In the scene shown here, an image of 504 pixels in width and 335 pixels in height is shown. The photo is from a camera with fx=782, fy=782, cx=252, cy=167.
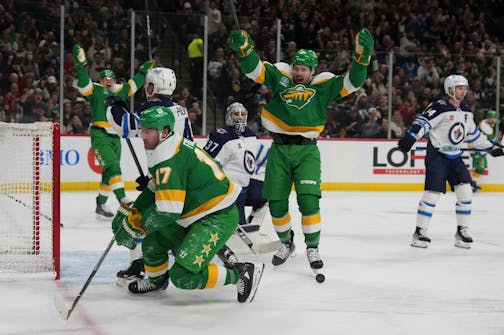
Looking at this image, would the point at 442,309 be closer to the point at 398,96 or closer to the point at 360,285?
the point at 360,285

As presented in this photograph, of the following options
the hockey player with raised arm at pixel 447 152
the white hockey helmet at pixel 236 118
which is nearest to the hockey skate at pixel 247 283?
the white hockey helmet at pixel 236 118

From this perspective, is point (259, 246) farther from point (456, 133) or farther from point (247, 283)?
point (456, 133)

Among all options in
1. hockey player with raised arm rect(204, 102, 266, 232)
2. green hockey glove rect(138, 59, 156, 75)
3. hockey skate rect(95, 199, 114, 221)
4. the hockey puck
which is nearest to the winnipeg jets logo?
hockey player with raised arm rect(204, 102, 266, 232)

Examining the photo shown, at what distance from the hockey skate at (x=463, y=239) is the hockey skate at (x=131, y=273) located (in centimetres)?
284

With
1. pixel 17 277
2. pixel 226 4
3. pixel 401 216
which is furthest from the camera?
pixel 226 4

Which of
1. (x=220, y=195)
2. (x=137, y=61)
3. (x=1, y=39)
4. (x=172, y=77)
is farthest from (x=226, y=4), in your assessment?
(x=220, y=195)

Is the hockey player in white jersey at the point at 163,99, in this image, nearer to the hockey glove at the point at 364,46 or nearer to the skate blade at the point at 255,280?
→ the skate blade at the point at 255,280

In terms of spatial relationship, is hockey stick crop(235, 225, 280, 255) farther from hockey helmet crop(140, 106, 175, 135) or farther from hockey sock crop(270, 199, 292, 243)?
hockey helmet crop(140, 106, 175, 135)

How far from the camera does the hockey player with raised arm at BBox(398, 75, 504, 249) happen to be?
234 inches

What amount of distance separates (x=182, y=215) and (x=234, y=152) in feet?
5.79

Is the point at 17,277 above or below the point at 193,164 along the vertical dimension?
below

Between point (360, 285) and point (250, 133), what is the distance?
1.60m

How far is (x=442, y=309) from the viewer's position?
384 cm

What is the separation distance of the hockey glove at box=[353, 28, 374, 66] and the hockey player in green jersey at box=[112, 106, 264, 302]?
122 cm
